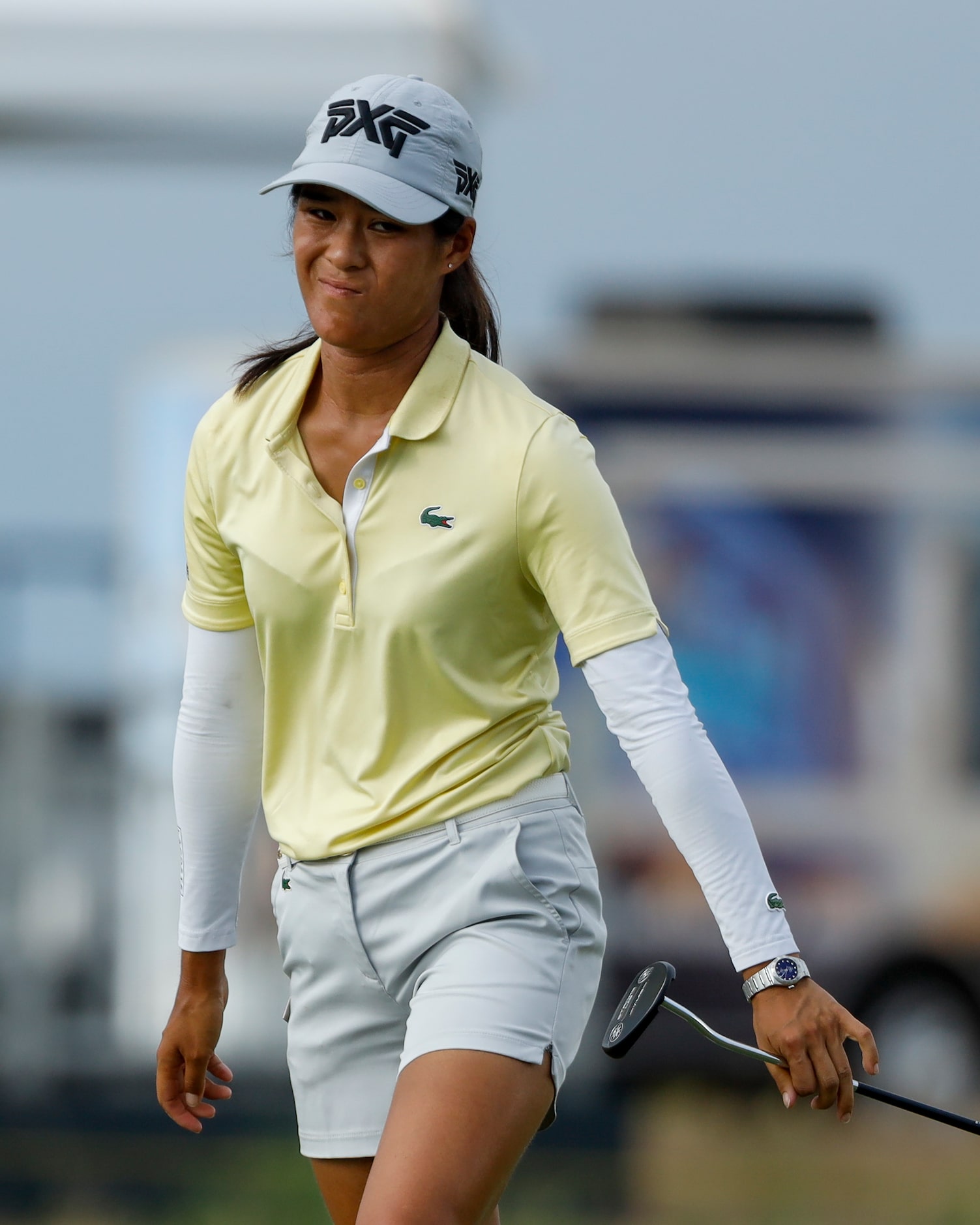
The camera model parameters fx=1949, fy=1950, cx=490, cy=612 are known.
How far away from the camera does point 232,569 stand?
2615 mm

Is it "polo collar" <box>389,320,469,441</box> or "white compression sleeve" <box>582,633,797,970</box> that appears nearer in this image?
"white compression sleeve" <box>582,633,797,970</box>

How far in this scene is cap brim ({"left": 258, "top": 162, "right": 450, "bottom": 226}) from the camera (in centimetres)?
233

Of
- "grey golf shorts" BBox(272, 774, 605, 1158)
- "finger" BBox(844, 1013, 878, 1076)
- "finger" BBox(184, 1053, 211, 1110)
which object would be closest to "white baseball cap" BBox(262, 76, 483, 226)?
"grey golf shorts" BBox(272, 774, 605, 1158)

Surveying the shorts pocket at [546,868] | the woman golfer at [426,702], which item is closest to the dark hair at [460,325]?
the woman golfer at [426,702]

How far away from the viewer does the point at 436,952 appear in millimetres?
2438

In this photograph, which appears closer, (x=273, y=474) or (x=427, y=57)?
(x=273, y=474)

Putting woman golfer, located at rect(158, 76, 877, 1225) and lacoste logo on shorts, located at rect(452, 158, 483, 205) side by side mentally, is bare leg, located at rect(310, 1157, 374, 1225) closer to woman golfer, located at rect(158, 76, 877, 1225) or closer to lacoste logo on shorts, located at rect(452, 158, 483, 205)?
woman golfer, located at rect(158, 76, 877, 1225)

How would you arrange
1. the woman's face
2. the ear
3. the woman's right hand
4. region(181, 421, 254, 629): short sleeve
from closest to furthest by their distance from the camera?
the woman's face, the ear, region(181, 421, 254, 629): short sleeve, the woman's right hand

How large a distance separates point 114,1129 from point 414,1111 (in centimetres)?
463

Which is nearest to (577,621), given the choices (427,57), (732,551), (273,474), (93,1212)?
(273,474)

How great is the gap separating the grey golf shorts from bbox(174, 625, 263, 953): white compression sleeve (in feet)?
0.52

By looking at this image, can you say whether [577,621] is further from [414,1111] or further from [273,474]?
[414,1111]

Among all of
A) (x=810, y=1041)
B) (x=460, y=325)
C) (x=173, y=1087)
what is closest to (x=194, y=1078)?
(x=173, y=1087)

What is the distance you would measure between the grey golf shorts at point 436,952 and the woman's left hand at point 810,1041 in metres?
0.28
